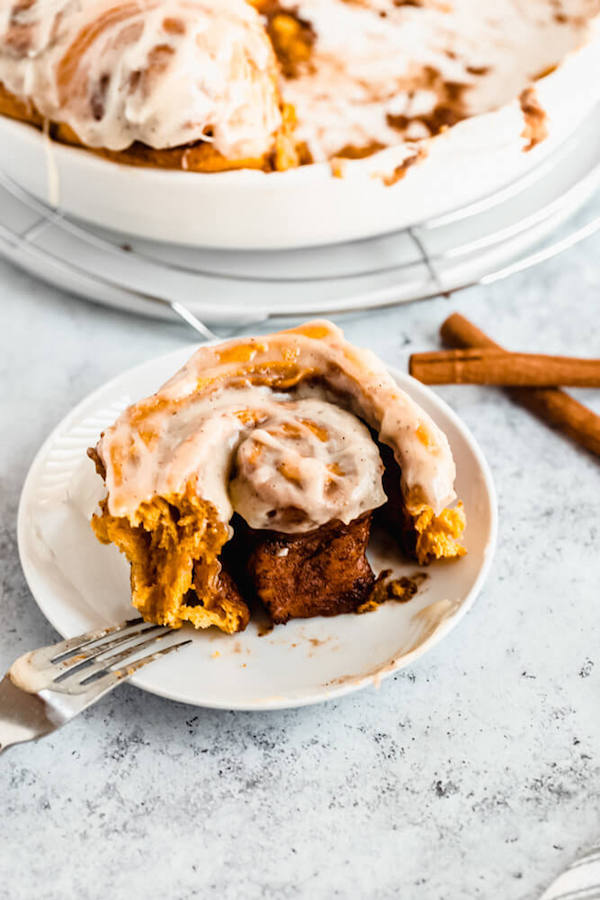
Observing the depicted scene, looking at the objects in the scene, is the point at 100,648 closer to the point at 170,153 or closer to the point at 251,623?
the point at 251,623

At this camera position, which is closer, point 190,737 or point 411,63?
point 190,737

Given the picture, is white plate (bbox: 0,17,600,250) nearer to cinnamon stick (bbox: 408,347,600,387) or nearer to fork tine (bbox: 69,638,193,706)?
cinnamon stick (bbox: 408,347,600,387)

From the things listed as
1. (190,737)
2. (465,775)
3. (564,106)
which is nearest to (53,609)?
(190,737)

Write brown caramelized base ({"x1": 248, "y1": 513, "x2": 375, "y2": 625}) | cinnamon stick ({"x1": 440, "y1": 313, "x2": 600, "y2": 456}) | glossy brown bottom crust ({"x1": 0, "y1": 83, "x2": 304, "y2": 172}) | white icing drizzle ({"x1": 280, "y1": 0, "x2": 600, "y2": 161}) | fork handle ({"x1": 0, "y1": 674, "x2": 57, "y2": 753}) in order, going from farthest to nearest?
white icing drizzle ({"x1": 280, "y1": 0, "x2": 600, "y2": 161}), glossy brown bottom crust ({"x1": 0, "y1": 83, "x2": 304, "y2": 172}), cinnamon stick ({"x1": 440, "y1": 313, "x2": 600, "y2": 456}), brown caramelized base ({"x1": 248, "y1": 513, "x2": 375, "y2": 625}), fork handle ({"x1": 0, "y1": 674, "x2": 57, "y2": 753})

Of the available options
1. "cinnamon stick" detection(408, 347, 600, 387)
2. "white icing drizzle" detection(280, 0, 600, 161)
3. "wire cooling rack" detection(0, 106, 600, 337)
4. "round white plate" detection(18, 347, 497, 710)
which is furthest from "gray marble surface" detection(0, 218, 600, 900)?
"white icing drizzle" detection(280, 0, 600, 161)

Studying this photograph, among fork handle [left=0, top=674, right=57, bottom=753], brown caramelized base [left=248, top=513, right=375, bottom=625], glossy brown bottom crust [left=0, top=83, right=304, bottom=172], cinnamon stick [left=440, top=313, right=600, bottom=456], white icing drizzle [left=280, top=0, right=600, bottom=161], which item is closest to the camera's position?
fork handle [left=0, top=674, right=57, bottom=753]

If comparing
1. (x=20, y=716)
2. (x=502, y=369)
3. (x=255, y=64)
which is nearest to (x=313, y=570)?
(x=20, y=716)

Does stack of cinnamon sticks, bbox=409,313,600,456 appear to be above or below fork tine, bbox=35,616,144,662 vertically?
below

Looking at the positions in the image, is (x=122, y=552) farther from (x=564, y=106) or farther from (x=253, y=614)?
(x=564, y=106)
